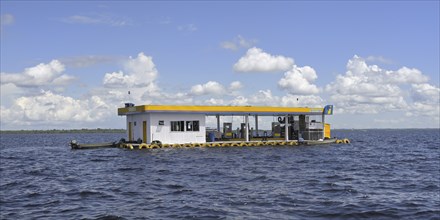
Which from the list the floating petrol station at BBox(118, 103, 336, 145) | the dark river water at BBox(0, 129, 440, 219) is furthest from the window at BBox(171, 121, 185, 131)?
the dark river water at BBox(0, 129, 440, 219)

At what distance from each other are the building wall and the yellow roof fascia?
103 cm

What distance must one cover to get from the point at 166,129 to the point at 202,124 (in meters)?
4.12

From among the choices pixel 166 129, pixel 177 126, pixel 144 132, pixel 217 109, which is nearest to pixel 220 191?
pixel 166 129

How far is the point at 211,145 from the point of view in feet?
152

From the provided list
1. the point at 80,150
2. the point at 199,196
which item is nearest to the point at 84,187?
the point at 199,196

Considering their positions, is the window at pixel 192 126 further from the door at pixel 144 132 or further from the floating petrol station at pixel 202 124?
the door at pixel 144 132

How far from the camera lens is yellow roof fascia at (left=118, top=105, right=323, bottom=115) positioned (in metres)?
43.1

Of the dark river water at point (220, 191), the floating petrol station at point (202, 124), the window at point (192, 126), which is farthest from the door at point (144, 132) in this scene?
the dark river water at point (220, 191)

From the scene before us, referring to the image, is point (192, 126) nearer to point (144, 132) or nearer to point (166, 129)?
point (166, 129)

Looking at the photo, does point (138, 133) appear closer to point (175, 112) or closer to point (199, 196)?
point (175, 112)

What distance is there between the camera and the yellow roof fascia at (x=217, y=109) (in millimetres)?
43125

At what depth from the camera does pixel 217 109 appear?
4581 centimetres

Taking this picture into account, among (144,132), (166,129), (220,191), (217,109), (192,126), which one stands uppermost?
(217,109)

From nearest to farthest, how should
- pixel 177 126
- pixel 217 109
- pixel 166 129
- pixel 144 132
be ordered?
pixel 166 129, pixel 144 132, pixel 177 126, pixel 217 109
